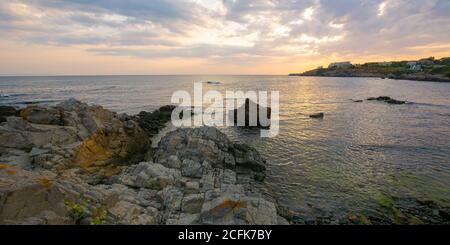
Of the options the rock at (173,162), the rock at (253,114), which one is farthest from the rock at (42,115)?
the rock at (253,114)

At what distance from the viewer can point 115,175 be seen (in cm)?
1562

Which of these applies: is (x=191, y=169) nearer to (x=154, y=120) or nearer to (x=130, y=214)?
(x=130, y=214)

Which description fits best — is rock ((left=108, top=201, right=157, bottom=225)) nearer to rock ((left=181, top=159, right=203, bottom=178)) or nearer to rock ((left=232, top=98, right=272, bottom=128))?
rock ((left=181, top=159, right=203, bottom=178))

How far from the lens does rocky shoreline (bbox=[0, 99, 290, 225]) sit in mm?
8578

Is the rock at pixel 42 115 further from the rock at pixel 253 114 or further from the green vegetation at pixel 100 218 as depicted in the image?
the rock at pixel 253 114

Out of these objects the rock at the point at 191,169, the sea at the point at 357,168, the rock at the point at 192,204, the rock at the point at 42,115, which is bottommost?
the sea at the point at 357,168

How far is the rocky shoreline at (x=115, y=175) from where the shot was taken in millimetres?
8578

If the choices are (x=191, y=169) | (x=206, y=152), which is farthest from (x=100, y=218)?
(x=206, y=152)

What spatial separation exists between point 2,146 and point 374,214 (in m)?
23.5

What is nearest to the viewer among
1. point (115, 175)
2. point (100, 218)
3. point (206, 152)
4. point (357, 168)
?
point (100, 218)

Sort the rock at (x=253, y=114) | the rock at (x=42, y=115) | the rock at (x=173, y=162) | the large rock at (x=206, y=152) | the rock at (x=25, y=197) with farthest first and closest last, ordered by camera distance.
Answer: the rock at (x=253, y=114), the rock at (x=42, y=115), the large rock at (x=206, y=152), the rock at (x=173, y=162), the rock at (x=25, y=197)

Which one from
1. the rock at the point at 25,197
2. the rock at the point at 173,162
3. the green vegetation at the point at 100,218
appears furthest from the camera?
the rock at the point at 173,162

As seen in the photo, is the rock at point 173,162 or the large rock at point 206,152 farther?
the large rock at point 206,152

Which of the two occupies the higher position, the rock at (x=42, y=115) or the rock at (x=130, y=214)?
the rock at (x=42, y=115)
